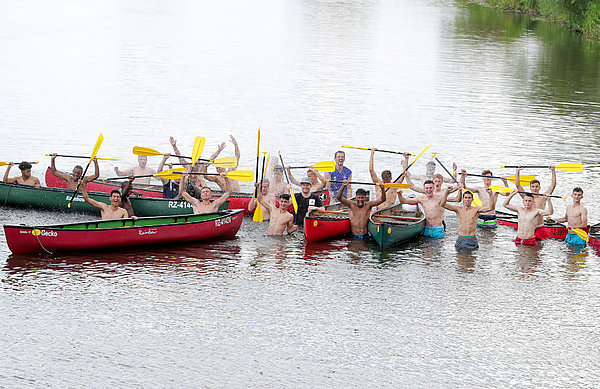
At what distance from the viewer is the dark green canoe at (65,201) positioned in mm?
20969

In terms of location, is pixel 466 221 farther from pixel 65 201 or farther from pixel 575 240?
pixel 65 201

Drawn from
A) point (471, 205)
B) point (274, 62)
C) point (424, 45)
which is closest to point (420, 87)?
point (274, 62)

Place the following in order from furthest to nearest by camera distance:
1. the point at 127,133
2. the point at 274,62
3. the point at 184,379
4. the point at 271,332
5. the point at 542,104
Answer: the point at 274,62 < the point at 542,104 < the point at 127,133 < the point at 271,332 < the point at 184,379

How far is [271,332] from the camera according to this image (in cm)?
1545

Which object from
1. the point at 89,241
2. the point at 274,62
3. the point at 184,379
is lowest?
the point at 184,379

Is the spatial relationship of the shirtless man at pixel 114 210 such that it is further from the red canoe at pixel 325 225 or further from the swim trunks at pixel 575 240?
the swim trunks at pixel 575 240

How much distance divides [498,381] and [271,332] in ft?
13.1

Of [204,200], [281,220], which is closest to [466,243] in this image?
[281,220]

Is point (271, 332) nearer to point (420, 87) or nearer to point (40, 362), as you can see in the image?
point (40, 362)

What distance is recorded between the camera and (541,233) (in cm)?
2105

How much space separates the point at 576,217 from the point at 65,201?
40.2 ft

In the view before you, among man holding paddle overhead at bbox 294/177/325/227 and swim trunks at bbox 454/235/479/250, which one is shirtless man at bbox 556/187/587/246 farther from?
man holding paddle overhead at bbox 294/177/325/227

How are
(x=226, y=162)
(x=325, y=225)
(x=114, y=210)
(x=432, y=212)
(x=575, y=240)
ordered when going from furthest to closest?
(x=226, y=162)
(x=432, y=212)
(x=575, y=240)
(x=325, y=225)
(x=114, y=210)

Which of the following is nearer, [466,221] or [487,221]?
[466,221]
